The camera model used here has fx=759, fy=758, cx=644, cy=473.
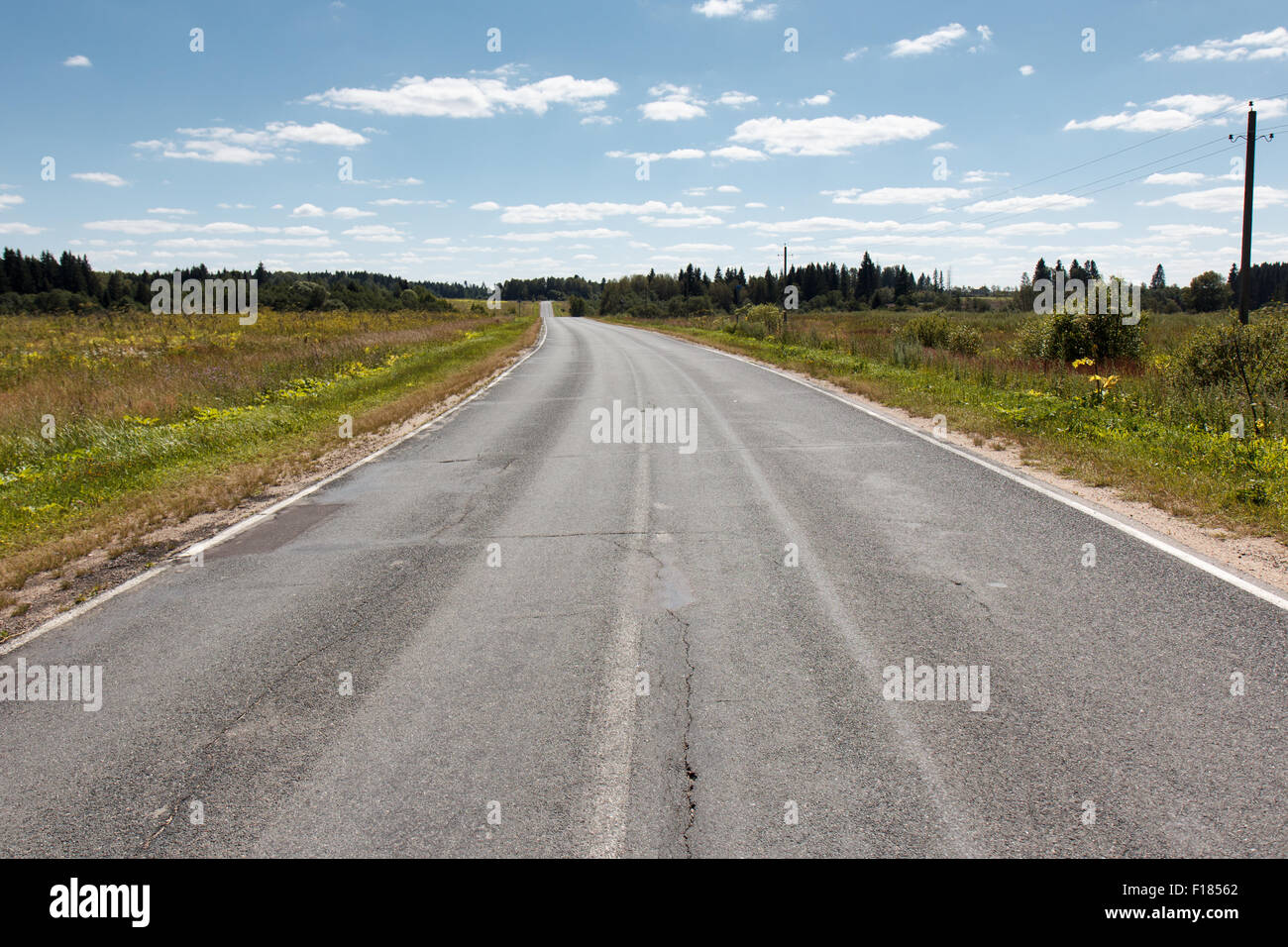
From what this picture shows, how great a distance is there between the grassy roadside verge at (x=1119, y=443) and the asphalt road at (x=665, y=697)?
1282 millimetres

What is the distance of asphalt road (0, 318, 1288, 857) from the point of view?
3.11 meters

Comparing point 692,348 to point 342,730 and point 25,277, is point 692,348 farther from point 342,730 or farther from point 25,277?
point 25,277

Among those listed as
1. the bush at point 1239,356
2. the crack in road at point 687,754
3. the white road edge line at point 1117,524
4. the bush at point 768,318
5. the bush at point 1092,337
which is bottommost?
the crack in road at point 687,754

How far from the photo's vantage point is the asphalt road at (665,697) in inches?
122

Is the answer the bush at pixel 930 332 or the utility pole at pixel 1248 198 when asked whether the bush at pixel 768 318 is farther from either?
the utility pole at pixel 1248 198

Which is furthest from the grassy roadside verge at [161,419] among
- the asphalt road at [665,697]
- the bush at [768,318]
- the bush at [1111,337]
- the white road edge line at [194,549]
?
the bush at [768,318]

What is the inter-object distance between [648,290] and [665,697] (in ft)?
518

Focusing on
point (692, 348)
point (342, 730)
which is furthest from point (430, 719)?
point (692, 348)

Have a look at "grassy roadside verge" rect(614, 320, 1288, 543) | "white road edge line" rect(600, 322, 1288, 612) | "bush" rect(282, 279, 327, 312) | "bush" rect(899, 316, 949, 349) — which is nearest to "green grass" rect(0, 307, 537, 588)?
"white road edge line" rect(600, 322, 1288, 612)

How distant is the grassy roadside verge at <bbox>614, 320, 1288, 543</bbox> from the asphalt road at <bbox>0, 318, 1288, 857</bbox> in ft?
4.20

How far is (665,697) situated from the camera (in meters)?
4.17

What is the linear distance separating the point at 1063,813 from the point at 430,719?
2982 millimetres

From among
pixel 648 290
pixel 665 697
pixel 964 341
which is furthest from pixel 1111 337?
pixel 648 290

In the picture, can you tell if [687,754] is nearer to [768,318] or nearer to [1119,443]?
[1119,443]
